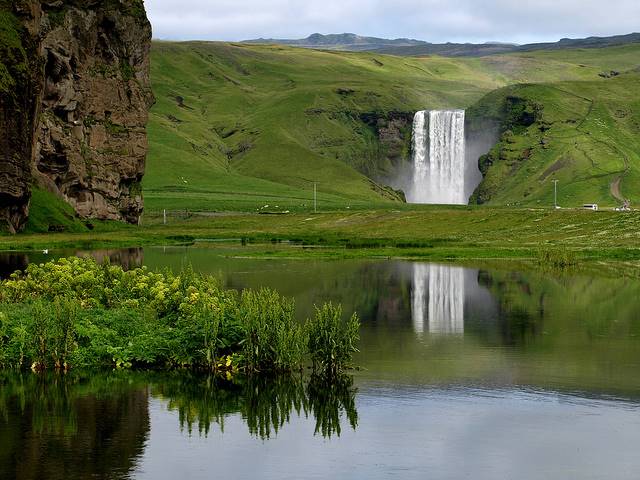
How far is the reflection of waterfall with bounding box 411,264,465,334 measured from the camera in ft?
184

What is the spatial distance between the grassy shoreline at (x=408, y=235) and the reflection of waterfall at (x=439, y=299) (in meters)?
20.8

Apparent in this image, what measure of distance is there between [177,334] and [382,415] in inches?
410

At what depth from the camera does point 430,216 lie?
166 m

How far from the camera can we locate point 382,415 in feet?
115

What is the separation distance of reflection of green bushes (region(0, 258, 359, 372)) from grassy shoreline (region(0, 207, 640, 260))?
64.5m

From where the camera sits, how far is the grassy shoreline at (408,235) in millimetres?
114312

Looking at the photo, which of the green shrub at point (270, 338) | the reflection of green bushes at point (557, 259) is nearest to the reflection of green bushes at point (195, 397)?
the green shrub at point (270, 338)

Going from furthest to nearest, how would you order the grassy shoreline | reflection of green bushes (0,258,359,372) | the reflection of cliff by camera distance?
the grassy shoreline < reflection of green bushes (0,258,359,372) < the reflection of cliff

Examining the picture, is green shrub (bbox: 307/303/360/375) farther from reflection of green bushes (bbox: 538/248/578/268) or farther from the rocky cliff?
the rocky cliff

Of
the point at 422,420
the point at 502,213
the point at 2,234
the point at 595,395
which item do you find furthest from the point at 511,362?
the point at 502,213

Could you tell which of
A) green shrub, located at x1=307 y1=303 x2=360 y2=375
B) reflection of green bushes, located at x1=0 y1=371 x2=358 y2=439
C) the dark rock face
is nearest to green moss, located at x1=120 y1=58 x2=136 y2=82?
the dark rock face

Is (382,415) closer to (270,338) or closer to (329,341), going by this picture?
(329,341)

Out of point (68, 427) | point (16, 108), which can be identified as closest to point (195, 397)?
point (68, 427)

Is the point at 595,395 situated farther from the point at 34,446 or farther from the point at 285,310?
the point at 34,446
